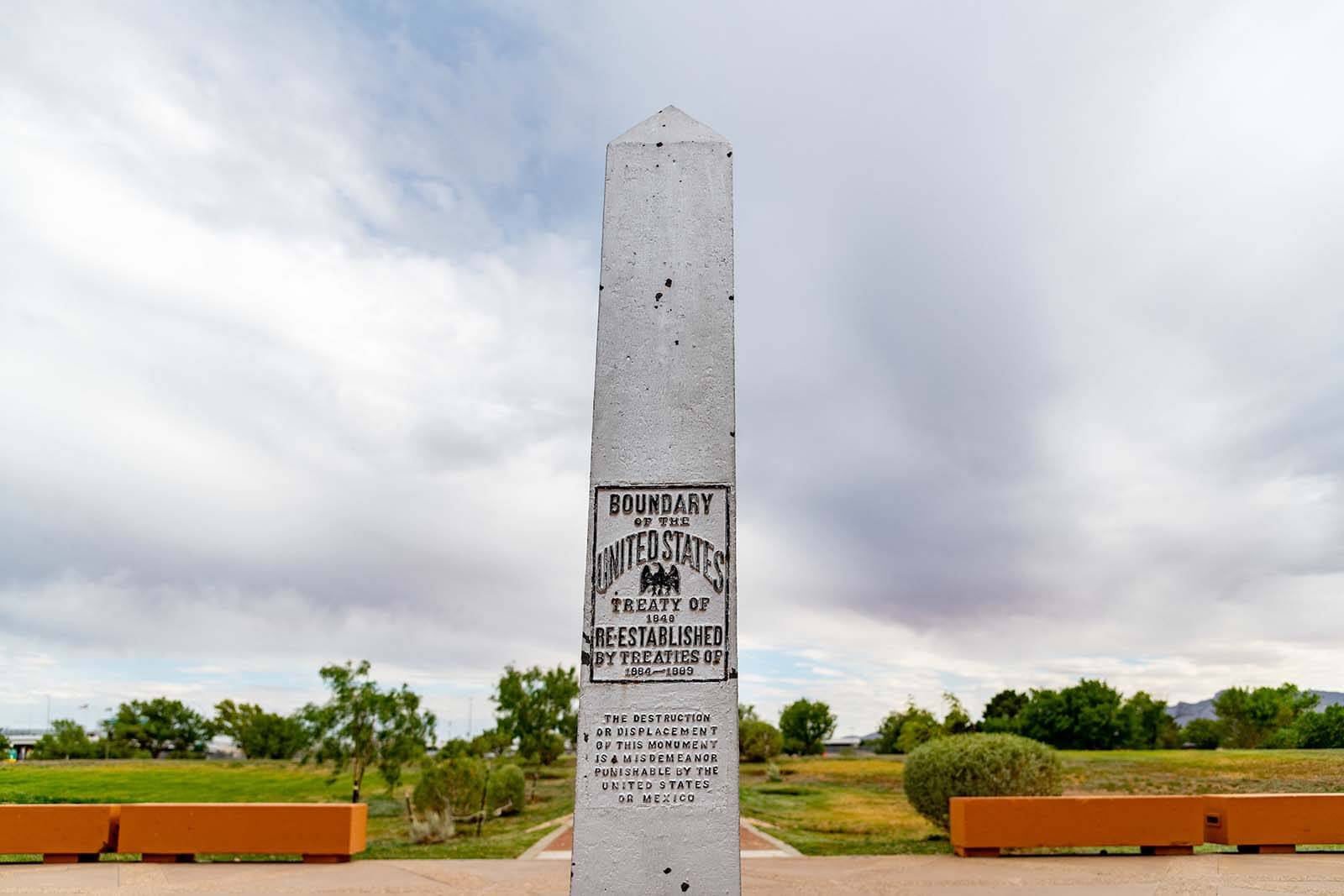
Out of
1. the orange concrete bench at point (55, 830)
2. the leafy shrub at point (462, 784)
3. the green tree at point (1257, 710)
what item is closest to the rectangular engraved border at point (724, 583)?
the orange concrete bench at point (55, 830)

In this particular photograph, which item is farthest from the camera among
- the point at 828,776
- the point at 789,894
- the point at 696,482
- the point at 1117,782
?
the point at 828,776

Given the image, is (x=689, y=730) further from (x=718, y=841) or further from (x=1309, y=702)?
(x=1309, y=702)

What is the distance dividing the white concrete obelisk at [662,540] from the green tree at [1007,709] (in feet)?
137

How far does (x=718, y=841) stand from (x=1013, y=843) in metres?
8.81

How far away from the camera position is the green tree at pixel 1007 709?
1780 inches

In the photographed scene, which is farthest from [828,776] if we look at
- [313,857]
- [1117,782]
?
[313,857]

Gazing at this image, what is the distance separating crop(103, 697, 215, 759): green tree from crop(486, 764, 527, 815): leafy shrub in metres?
16.3

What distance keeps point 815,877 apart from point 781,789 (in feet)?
57.9

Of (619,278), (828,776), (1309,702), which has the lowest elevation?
(828,776)

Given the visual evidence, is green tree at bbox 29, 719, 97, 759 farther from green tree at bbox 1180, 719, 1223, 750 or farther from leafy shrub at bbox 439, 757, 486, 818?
green tree at bbox 1180, 719, 1223, 750

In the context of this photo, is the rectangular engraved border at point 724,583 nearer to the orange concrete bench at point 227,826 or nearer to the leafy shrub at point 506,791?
the orange concrete bench at point 227,826

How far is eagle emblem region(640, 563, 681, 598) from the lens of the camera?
6.47 meters

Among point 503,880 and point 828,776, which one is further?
point 828,776

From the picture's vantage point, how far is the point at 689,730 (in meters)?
6.25
